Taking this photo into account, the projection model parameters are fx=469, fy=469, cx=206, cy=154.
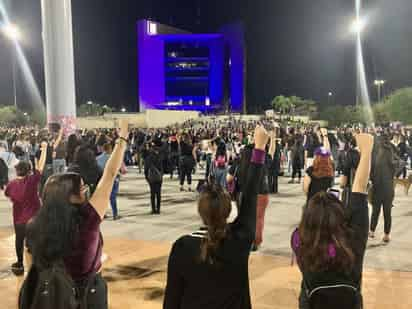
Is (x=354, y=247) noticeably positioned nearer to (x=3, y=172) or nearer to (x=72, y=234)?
(x=72, y=234)

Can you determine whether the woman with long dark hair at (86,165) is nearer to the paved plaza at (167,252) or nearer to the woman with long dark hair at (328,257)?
the paved plaza at (167,252)

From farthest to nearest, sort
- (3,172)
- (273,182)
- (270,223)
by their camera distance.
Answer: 1. (3,172)
2. (273,182)
3. (270,223)

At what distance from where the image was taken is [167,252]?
7.13 m

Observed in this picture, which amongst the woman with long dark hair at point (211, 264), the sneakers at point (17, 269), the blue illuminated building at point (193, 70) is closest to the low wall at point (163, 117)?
the blue illuminated building at point (193, 70)

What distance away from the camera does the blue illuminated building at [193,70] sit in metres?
86.2

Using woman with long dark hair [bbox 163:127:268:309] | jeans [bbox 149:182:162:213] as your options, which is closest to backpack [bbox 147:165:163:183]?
jeans [bbox 149:182:162:213]

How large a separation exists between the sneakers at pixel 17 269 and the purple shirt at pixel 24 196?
68 cm

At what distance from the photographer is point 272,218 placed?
9.52m

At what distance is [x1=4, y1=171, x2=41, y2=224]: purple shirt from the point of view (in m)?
5.82

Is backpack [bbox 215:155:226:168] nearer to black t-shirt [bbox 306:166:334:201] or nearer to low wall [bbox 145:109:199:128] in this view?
black t-shirt [bbox 306:166:334:201]

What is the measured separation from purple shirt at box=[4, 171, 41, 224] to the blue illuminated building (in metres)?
80.5

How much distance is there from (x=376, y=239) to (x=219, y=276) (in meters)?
6.30

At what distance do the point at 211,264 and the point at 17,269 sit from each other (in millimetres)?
4921

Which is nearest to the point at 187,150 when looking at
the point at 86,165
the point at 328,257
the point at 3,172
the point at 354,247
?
the point at 3,172
